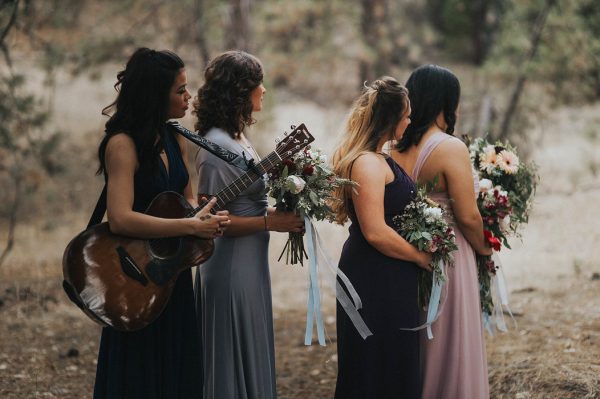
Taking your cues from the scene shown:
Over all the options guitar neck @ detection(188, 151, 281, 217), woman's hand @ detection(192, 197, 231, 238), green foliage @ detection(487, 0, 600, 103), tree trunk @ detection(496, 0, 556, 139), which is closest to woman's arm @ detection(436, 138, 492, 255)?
guitar neck @ detection(188, 151, 281, 217)

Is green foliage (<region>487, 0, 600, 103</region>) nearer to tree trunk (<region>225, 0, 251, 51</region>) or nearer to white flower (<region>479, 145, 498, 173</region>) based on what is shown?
tree trunk (<region>225, 0, 251, 51</region>)

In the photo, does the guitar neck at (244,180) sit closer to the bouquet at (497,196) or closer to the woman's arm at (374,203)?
the woman's arm at (374,203)

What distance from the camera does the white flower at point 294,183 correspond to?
3881mm

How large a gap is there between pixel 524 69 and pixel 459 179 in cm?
933

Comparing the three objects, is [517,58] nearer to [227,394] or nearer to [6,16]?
[6,16]

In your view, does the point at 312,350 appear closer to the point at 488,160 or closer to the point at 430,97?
the point at 488,160

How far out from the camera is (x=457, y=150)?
417 centimetres

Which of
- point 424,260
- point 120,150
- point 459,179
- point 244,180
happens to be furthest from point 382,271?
point 120,150

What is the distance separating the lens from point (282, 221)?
4.07 meters

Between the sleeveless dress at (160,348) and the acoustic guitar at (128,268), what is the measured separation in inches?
5.5

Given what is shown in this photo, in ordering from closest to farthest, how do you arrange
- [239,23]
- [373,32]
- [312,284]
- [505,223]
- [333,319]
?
[312,284]
[505,223]
[333,319]
[239,23]
[373,32]

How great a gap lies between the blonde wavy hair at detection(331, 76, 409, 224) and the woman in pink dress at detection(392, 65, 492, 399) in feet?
0.96

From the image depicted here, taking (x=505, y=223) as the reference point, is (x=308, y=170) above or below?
above

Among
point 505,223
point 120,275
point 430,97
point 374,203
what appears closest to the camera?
point 120,275
